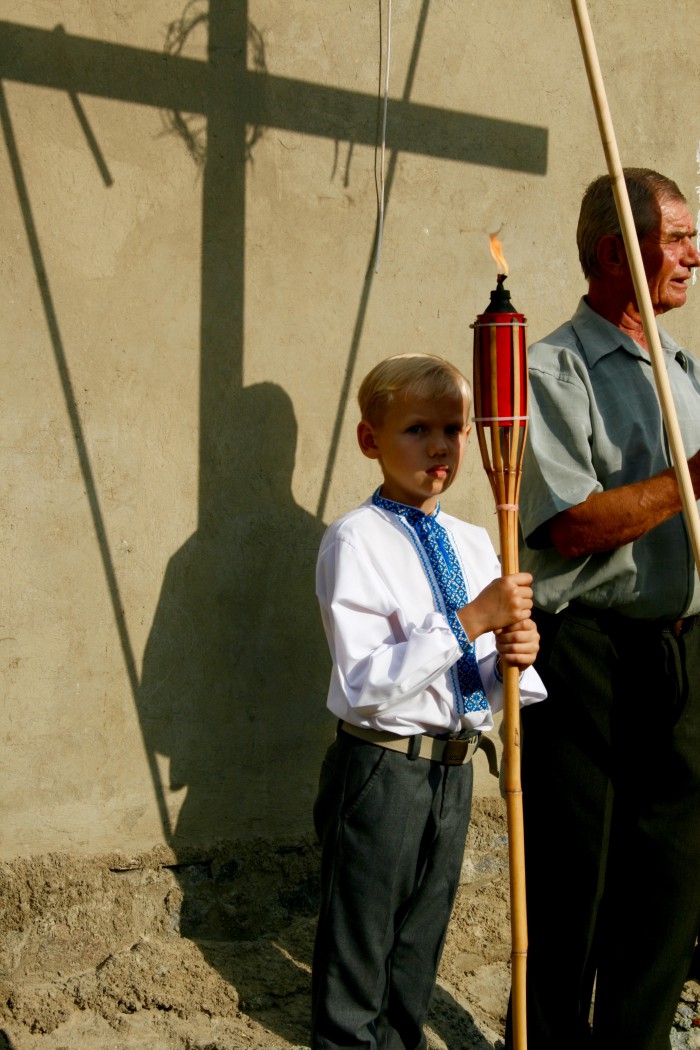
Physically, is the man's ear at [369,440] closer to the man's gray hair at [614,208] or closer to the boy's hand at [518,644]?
the boy's hand at [518,644]

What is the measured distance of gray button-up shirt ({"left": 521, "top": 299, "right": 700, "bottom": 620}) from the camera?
261 cm

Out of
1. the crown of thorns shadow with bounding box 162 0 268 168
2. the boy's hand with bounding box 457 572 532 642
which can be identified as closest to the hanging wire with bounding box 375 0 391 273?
the crown of thorns shadow with bounding box 162 0 268 168

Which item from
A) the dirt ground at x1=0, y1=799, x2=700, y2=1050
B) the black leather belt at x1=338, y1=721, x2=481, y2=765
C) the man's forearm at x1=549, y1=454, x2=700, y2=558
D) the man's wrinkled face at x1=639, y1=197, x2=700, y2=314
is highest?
the man's wrinkled face at x1=639, y1=197, x2=700, y2=314

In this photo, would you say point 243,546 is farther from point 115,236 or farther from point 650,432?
→ point 650,432

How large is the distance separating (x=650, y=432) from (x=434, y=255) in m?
0.97

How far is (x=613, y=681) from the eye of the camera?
8.86 ft

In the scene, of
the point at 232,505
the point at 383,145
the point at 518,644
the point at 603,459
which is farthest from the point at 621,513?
the point at 383,145

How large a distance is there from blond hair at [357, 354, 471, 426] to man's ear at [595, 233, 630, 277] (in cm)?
47

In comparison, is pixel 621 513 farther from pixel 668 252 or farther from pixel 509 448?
pixel 668 252

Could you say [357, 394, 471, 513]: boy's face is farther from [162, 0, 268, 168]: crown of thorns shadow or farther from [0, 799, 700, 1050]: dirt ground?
[0, 799, 700, 1050]: dirt ground

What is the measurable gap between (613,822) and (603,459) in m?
0.86

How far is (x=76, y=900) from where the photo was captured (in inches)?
123

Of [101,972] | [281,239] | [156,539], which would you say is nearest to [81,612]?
[156,539]

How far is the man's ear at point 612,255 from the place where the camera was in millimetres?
2688
